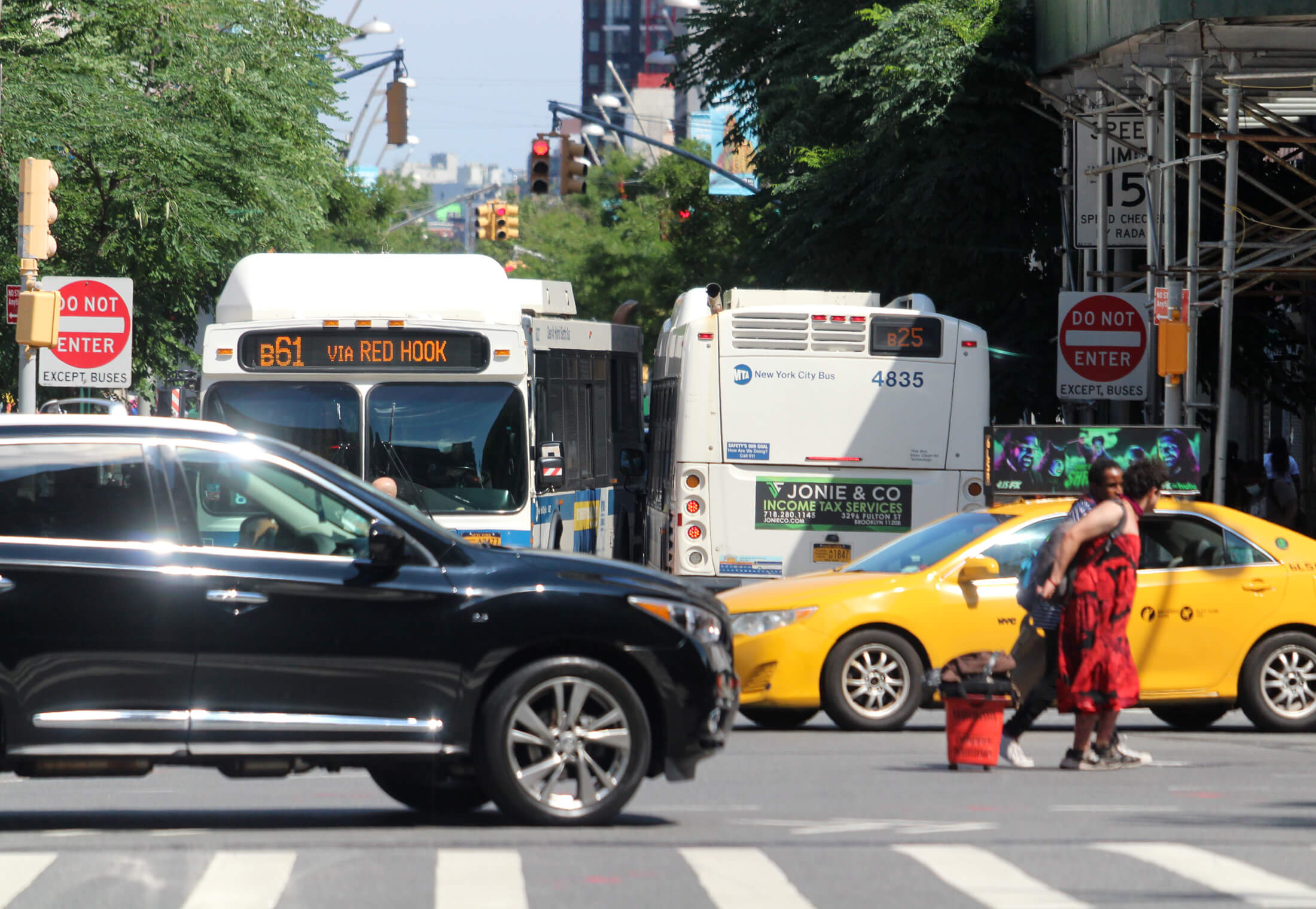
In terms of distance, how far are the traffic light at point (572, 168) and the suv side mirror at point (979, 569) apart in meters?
21.9

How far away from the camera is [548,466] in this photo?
15867 millimetres

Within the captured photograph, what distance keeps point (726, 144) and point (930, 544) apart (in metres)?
20.6

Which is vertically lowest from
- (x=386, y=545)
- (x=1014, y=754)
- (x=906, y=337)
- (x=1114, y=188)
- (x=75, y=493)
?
(x=1014, y=754)

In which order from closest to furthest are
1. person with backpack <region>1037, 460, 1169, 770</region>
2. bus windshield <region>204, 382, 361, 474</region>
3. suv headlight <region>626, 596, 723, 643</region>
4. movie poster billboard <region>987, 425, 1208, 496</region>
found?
1. suv headlight <region>626, 596, 723, 643</region>
2. person with backpack <region>1037, 460, 1169, 770</region>
3. movie poster billboard <region>987, 425, 1208, 496</region>
4. bus windshield <region>204, 382, 361, 474</region>

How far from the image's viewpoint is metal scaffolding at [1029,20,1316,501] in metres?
19.3

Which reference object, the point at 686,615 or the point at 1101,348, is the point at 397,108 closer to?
the point at 1101,348

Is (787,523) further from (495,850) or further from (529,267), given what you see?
(529,267)

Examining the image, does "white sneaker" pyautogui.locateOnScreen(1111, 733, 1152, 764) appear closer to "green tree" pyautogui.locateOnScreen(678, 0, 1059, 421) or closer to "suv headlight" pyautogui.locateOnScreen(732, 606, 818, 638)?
"suv headlight" pyautogui.locateOnScreen(732, 606, 818, 638)

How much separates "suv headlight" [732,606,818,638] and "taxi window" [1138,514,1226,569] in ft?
7.03

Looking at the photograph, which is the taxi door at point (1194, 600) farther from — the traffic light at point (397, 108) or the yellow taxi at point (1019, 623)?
the traffic light at point (397, 108)

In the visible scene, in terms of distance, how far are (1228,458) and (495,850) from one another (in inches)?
859

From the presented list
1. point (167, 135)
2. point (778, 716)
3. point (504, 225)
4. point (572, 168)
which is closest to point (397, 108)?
point (504, 225)

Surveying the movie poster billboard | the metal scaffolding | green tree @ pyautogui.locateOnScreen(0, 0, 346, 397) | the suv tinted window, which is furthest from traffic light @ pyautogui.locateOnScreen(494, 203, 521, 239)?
the suv tinted window

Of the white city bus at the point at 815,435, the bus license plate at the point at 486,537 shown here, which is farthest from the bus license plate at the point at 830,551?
the bus license plate at the point at 486,537
